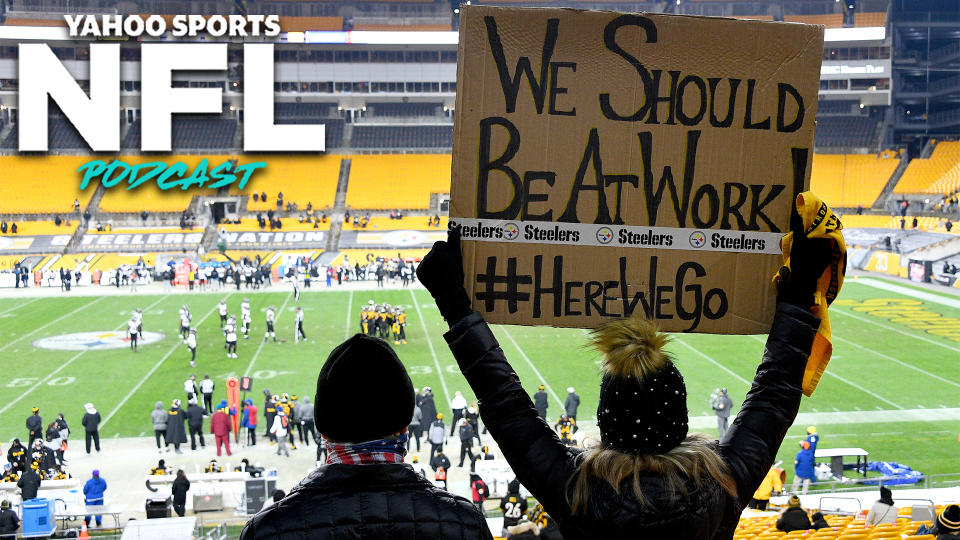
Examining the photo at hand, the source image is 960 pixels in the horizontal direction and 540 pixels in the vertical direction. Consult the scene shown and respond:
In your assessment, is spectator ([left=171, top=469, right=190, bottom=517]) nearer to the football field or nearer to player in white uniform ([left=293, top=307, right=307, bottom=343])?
the football field

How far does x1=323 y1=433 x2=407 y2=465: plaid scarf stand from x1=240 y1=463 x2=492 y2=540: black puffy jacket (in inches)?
0.5

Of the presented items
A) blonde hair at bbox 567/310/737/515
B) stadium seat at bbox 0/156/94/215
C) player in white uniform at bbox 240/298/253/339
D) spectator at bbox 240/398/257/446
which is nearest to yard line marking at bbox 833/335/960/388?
spectator at bbox 240/398/257/446

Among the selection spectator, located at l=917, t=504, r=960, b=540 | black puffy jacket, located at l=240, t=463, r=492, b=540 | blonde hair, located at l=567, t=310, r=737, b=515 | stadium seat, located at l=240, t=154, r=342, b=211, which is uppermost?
stadium seat, located at l=240, t=154, r=342, b=211

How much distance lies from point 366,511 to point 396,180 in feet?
139

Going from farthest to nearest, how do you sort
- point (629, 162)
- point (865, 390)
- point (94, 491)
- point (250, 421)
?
point (865, 390)
point (250, 421)
point (94, 491)
point (629, 162)

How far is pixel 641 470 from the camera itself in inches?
74.9

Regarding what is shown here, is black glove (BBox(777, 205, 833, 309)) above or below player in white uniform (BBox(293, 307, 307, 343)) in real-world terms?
above

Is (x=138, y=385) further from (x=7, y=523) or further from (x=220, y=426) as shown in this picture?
(x=7, y=523)

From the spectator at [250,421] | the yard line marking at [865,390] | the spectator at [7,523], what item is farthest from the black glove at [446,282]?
the yard line marking at [865,390]

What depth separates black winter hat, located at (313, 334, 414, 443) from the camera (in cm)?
179

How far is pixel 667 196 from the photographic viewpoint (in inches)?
102

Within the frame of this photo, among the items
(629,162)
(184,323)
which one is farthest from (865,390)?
(629,162)

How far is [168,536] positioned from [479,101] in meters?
7.48

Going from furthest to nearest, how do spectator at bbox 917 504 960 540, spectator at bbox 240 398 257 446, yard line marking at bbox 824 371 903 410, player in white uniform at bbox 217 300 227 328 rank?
player in white uniform at bbox 217 300 227 328 → yard line marking at bbox 824 371 903 410 → spectator at bbox 240 398 257 446 → spectator at bbox 917 504 960 540
